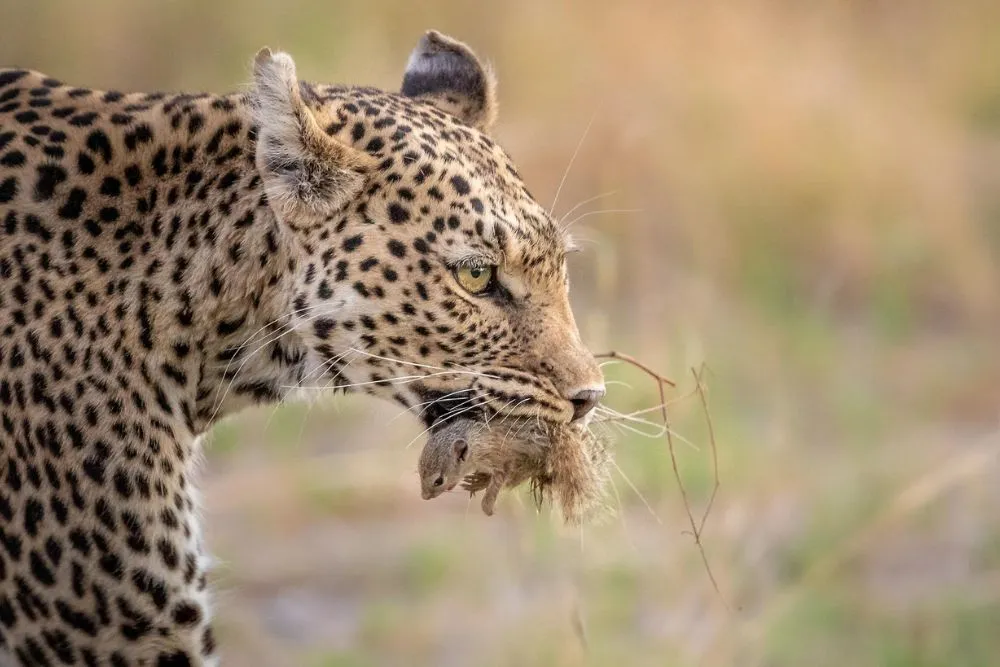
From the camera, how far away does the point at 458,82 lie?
7008mm

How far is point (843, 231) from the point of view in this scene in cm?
1544

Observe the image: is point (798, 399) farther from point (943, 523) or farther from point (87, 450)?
point (87, 450)

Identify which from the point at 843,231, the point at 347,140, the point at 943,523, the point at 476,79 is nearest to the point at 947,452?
the point at 943,523

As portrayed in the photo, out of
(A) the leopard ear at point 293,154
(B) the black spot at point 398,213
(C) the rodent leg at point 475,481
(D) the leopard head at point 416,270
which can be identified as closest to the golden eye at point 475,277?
(D) the leopard head at point 416,270

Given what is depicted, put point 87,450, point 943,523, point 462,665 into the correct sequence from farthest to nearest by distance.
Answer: point 943,523 < point 462,665 < point 87,450

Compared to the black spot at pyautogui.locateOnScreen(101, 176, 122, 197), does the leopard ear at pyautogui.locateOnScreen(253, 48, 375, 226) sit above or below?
above

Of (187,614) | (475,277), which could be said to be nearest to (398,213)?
(475,277)

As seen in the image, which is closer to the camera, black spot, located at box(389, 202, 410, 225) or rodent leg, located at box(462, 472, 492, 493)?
black spot, located at box(389, 202, 410, 225)

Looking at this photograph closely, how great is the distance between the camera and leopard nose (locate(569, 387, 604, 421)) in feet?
19.9

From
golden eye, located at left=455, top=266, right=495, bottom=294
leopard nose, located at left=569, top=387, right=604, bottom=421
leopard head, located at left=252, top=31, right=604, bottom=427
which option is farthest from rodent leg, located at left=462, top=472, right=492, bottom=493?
golden eye, located at left=455, top=266, right=495, bottom=294

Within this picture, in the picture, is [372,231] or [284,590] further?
[284,590]

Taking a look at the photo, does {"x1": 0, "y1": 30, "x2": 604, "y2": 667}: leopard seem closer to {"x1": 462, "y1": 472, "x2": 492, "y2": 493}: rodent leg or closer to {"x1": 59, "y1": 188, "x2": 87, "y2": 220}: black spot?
{"x1": 59, "y1": 188, "x2": 87, "y2": 220}: black spot

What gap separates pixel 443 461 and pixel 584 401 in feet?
1.69

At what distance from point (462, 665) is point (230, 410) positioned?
4.45m
